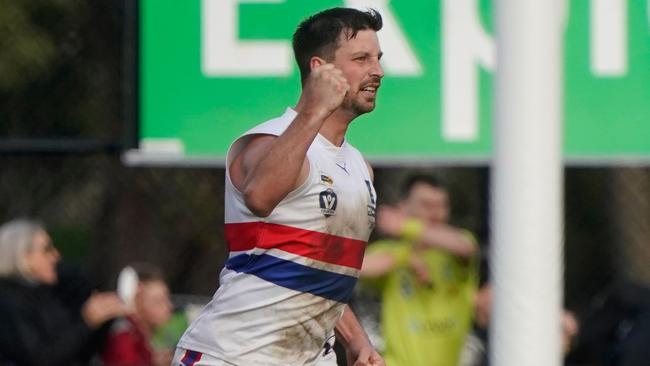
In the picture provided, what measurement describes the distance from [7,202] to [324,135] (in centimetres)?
646

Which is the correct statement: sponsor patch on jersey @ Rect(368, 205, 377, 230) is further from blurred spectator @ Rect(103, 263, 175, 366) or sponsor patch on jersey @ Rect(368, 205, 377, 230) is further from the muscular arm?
blurred spectator @ Rect(103, 263, 175, 366)

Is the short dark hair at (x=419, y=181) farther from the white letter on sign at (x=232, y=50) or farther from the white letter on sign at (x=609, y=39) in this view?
the white letter on sign at (x=609, y=39)

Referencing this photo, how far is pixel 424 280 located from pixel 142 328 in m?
1.53

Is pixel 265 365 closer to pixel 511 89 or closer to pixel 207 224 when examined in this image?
pixel 511 89

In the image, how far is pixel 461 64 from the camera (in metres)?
7.96

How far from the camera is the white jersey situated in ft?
15.6

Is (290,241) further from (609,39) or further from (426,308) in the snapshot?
(609,39)

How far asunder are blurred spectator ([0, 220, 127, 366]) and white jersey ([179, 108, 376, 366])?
3067 millimetres

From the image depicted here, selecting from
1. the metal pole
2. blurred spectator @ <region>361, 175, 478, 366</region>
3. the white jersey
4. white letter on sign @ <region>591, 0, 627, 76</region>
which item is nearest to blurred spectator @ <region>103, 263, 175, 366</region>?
blurred spectator @ <region>361, 175, 478, 366</region>

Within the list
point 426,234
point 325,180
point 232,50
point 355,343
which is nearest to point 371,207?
point 325,180

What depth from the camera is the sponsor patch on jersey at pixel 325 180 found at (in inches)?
188

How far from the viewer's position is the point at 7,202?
11055mm

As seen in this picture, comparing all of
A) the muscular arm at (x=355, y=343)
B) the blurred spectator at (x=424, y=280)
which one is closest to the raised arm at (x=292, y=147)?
the muscular arm at (x=355, y=343)

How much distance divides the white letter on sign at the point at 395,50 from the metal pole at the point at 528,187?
140 inches
